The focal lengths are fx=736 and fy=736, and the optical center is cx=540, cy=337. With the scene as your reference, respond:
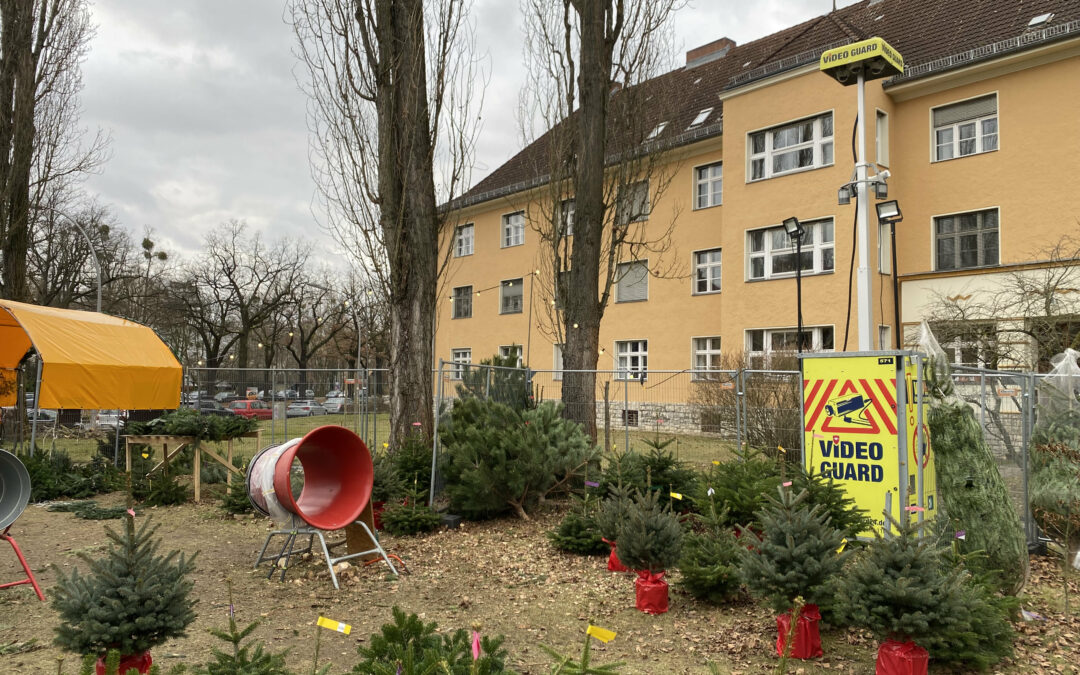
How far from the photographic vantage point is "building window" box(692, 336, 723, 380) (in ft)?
76.0

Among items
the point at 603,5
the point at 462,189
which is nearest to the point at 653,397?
the point at 462,189

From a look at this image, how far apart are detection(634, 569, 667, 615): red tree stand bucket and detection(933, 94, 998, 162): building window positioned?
57.6 ft

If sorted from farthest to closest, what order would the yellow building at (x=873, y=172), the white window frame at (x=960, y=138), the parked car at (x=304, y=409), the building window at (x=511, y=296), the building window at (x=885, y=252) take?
the building window at (x=511, y=296) → the building window at (x=885, y=252) → the white window frame at (x=960, y=138) → the yellow building at (x=873, y=172) → the parked car at (x=304, y=409)

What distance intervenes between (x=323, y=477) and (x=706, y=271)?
18.1 metres

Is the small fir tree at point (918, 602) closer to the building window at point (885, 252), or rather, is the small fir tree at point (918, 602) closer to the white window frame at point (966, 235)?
the building window at point (885, 252)

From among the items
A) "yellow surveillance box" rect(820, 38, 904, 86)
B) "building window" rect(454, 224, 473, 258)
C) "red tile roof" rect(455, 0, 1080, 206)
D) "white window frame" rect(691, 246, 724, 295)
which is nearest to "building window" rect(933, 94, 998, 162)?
"red tile roof" rect(455, 0, 1080, 206)

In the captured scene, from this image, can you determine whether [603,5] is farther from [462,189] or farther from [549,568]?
[549,568]

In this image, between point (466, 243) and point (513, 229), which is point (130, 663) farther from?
point (466, 243)

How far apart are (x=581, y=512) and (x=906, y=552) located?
4.05 m

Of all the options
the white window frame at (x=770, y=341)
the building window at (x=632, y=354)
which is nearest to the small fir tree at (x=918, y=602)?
the white window frame at (x=770, y=341)

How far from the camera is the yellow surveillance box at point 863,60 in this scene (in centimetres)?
949

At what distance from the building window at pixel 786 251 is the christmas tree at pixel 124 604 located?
18.1m

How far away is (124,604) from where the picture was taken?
348cm

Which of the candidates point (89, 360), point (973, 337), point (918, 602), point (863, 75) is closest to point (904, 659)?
point (918, 602)
